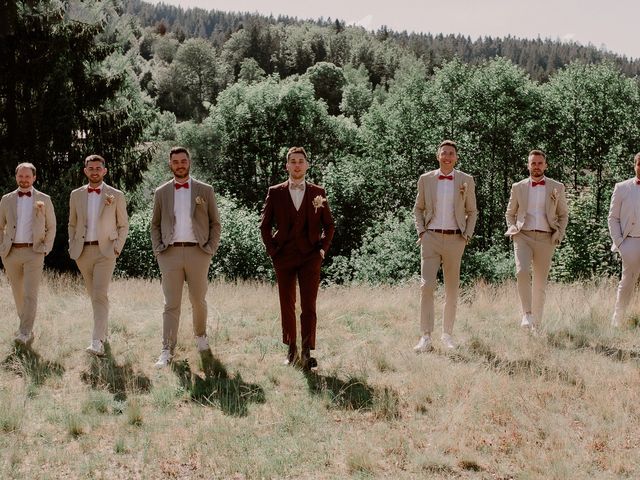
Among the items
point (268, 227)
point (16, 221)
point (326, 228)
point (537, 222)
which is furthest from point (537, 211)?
point (16, 221)

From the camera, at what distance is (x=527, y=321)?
7.93 m

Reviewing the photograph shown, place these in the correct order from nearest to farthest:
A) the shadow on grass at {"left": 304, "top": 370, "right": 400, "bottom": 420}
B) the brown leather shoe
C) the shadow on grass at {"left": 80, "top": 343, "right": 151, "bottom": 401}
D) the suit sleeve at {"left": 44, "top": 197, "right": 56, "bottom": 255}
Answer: the shadow on grass at {"left": 304, "top": 370, "right": 400, "bottom": 420} → the shadow on grass at {"left": 80, "top": 343, "right": 151, "bottom": 401} → the brown leather shoe → the suit sleeve at {"left": 44, "top": 197, "right": 56, "bottom": 255}

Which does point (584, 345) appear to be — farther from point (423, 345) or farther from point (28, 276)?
point (28, 276)

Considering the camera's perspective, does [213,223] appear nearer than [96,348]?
Yes

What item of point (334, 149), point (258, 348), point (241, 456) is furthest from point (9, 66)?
point (334, 149)

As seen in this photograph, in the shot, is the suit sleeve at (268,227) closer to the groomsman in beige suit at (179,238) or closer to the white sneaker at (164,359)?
the groomsman in beige suit at (179,238)

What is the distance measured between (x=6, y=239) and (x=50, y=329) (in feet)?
4.55

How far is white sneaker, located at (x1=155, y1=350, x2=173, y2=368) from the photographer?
22.0 feet

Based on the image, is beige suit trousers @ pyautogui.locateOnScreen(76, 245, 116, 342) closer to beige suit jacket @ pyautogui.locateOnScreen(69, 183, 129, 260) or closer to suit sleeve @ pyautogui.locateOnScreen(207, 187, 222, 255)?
beige suit jacket @ pyautogui.locateOnScreen(69, 183, 129, 260)

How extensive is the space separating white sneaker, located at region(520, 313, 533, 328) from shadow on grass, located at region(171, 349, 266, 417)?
3.79 metres

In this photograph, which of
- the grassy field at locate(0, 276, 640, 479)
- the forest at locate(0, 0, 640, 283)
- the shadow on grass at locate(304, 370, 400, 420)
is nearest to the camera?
the grassy field at locate(0, 276, 640, 479)

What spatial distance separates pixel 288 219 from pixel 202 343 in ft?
6.44

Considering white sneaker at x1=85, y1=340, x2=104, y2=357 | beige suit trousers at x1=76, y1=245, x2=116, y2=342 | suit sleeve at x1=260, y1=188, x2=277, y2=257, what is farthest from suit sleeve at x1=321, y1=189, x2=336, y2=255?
white sneaker at x1=85, y1=340, x2=104, y2=357

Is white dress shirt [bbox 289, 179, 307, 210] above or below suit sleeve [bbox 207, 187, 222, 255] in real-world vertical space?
above
